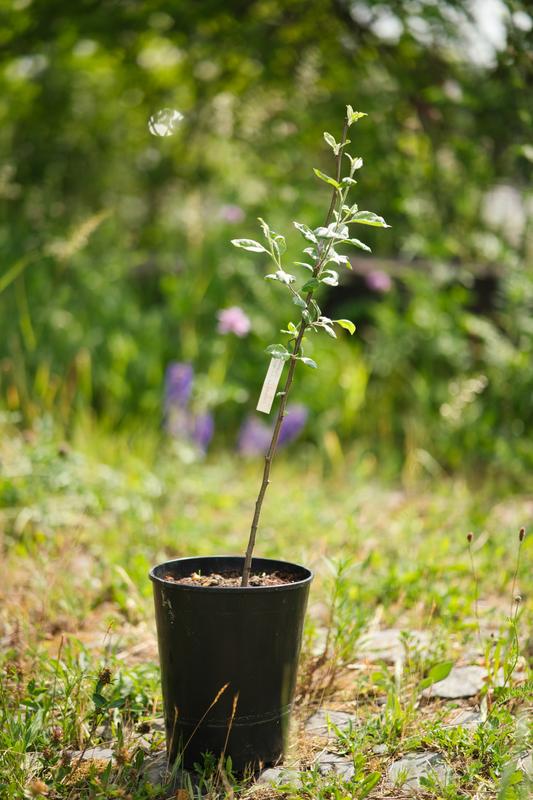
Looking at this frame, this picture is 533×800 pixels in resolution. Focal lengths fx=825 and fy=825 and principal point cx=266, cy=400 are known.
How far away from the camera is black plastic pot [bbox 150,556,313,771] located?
4.99ft

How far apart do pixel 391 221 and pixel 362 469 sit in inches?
79.7

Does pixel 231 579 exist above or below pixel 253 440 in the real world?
above

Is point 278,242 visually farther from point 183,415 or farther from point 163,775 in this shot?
point 183,415

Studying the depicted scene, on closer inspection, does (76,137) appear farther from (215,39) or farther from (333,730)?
(333,730)

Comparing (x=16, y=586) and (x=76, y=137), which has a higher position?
(x=76, y=137)

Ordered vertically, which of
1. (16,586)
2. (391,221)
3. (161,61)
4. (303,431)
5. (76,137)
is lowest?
(303,431)

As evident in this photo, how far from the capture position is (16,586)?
2.43 m

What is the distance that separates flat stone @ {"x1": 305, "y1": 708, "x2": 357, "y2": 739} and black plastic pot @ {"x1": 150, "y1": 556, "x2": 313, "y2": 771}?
0.13 meters

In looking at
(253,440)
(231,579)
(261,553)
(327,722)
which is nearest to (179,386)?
(253,440)

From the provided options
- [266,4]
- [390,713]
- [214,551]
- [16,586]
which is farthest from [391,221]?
[390,713]

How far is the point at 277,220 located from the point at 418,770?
3396 millimetres

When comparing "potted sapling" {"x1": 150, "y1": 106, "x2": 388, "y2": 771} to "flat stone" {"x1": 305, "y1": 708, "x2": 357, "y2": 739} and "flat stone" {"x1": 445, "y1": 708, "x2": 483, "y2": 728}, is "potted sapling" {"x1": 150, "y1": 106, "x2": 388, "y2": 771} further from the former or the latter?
"flat stone" {"x1": 445, "y1": 708, "x2": 483, "y2": 728}

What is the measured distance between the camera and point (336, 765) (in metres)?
1.57

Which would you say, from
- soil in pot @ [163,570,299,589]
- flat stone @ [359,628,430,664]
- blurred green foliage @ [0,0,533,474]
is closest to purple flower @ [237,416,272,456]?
blurred green foliage @ [0,0,533,474]
